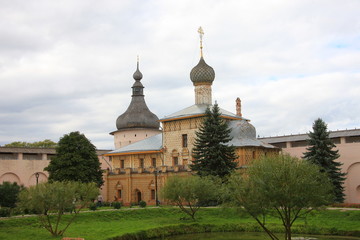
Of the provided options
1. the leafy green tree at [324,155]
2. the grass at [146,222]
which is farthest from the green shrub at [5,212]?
the leafy green tree at [324,155]

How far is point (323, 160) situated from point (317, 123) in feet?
9.26

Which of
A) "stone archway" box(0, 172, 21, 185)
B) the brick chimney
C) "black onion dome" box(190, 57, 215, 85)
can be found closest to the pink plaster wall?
the brick chimney

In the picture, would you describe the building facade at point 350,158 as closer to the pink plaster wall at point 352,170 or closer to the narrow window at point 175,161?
the pink plaster wall at point 352,170

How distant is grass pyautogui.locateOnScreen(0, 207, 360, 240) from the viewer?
25391 mm

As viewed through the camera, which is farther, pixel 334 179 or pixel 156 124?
pixel 156 124

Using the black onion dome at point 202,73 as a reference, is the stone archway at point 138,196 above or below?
below

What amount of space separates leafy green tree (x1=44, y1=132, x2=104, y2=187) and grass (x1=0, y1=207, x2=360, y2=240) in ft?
25.0

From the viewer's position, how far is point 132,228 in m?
27.3

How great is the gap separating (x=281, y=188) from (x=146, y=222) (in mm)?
14306

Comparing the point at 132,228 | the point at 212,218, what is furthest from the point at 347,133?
the point at 132,228

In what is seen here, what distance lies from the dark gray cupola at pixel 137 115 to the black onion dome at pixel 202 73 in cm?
1185

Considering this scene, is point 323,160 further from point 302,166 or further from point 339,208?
point 302,166

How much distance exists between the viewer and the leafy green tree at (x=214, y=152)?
34531 millimetres

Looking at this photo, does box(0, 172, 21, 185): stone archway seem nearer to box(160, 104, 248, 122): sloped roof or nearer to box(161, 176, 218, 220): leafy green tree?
box(160, 104, 248, 122): sloped roof
